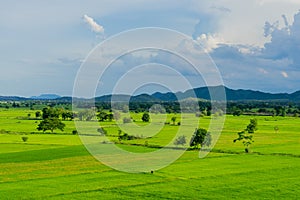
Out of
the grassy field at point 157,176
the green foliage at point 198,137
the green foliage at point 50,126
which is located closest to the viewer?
the grassy field at point 157,176

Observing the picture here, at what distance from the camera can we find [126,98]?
23875 mm

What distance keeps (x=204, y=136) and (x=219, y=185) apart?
2223 centimetres

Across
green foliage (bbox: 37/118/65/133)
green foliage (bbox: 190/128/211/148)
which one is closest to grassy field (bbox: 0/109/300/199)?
green foliage (bbox: 190/128/211/148)

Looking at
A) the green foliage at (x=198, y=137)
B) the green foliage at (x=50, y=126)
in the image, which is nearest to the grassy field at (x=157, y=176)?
the green foliage at (x=198, y=137)

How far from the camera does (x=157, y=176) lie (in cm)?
3678

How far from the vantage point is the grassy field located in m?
30.0

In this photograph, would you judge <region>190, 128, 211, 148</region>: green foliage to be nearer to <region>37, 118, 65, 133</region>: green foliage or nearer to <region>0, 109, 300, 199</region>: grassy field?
<region>0, 109, 300, 199</region>: grassy field

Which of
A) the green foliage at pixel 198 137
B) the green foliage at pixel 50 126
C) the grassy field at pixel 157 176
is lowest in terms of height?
the grassy field at pixel 157 176

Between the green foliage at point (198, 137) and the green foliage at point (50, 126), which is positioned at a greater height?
the green foliage at point (50, 126)

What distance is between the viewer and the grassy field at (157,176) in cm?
3005

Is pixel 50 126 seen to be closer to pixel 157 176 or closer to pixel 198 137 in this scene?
pixel 198 137

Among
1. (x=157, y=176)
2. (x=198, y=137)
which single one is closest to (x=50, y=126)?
(x=198, y=137)

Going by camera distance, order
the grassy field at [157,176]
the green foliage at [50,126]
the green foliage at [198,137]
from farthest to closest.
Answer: the green foliage at [50,126], the green foliage at [198,137], the grassy field at [157,176]

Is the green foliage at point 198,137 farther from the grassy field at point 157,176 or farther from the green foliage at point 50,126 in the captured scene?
the green foliage at point 50,126
